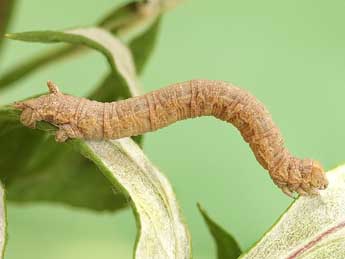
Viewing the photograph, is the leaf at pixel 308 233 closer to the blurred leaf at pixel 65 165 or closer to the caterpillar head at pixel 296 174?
the caterpillar head at pixel 296 174

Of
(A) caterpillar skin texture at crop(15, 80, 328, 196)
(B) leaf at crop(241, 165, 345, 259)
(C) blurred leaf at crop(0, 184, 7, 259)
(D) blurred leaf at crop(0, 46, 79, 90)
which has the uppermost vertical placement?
(D) blurred leaf at crop(0, 46, 79, 90)

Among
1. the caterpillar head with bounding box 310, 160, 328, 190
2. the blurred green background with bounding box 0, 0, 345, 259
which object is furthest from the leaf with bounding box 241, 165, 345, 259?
the blurred green background with bounding box 0, 0, 345, 259

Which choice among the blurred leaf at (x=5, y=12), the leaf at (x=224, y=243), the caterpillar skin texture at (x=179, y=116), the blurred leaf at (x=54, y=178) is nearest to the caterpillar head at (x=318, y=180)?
the caterpillar skin texture at (x=179, y=116)

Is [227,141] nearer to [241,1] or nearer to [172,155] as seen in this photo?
[172,155]

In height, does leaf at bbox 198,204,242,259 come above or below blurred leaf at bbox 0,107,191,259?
below

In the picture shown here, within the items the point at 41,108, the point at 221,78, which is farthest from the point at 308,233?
the point at 221,78

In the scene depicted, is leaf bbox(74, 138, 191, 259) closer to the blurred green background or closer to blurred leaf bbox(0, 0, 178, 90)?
blurred leaf bbox(0, 0, 178, 90)

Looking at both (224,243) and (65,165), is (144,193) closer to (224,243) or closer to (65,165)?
(224,243)
